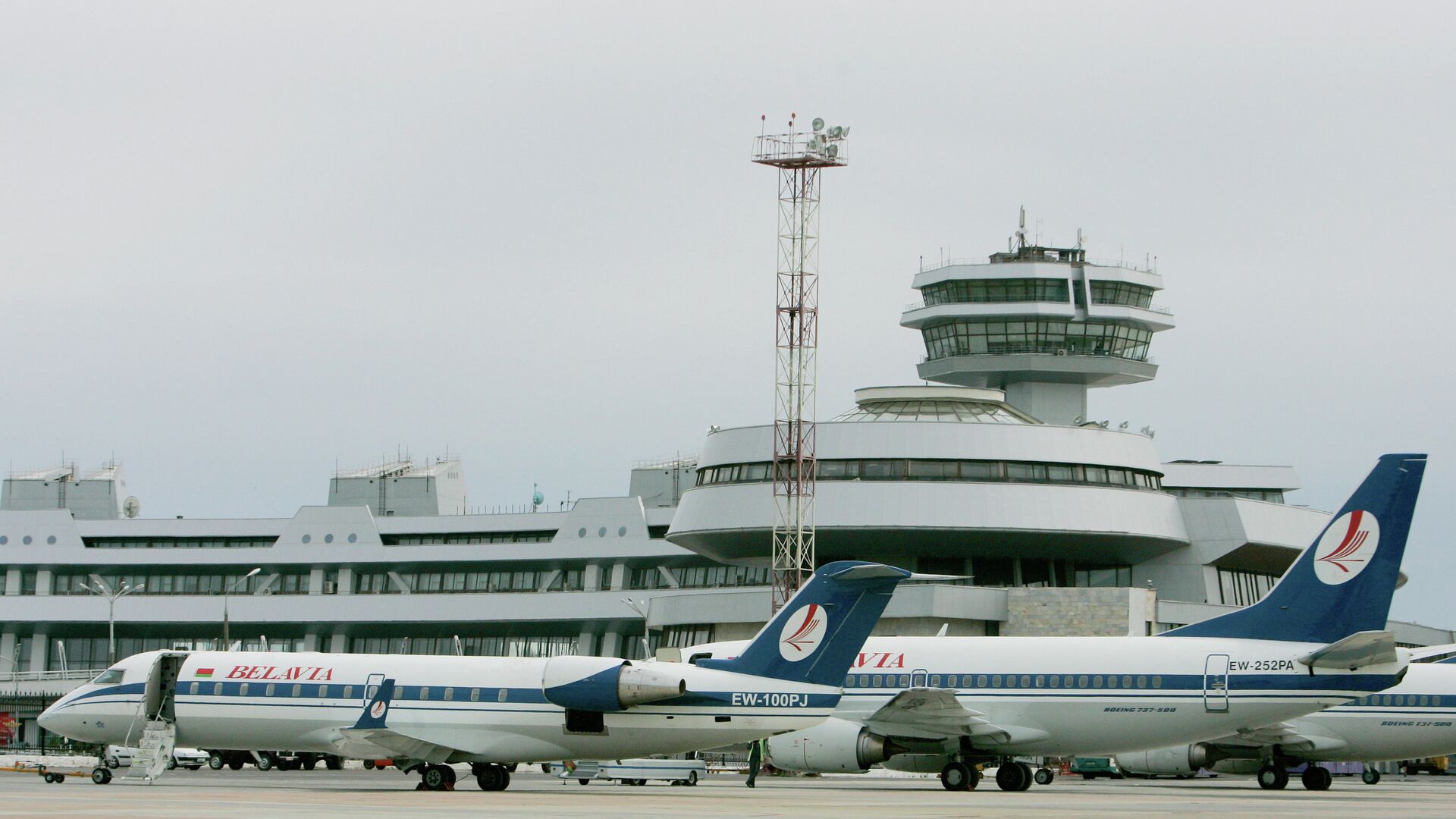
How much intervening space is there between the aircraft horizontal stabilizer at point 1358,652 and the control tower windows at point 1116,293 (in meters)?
60.0

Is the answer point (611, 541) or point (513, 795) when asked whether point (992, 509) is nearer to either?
point (611, 541)

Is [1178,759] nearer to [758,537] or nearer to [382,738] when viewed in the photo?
[382,738]

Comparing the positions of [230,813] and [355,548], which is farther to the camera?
[355,548]

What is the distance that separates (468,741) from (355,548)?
84089 mm

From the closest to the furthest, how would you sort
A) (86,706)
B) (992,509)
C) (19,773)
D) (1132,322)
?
(86,706), (19,773), (992,509), (1132,322)

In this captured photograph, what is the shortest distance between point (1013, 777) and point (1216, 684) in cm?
578

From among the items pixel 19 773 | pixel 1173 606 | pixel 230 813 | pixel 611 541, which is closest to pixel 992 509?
pixel 1173 606

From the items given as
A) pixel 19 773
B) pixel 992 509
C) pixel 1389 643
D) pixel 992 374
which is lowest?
pixel 19 773

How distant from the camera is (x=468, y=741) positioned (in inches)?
1698

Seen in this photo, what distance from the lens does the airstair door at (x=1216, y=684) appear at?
4344 cm

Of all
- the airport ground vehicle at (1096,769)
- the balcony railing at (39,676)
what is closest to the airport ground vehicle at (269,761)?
the airport ground vehicle at (1096,769)

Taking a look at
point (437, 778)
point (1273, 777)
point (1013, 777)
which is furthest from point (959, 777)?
point (437, 778)

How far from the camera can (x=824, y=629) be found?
41125 mm

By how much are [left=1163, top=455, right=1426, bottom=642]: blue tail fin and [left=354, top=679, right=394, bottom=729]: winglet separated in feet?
70.4
